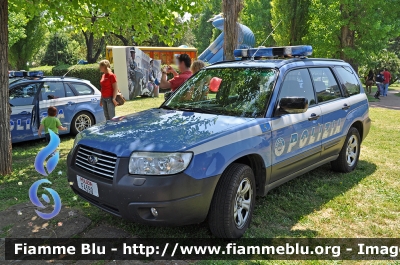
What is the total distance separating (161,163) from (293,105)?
170cm

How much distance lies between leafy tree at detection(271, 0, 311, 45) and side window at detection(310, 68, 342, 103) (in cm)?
1597

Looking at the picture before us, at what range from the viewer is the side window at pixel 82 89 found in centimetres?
883

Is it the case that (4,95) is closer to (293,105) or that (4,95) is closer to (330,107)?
(293,105)

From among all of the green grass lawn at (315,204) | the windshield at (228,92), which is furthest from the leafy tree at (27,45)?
the windshield at (228,92)

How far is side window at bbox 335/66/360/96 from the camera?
5.54m

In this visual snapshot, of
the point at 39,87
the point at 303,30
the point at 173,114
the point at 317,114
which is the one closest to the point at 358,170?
the point at 317,114

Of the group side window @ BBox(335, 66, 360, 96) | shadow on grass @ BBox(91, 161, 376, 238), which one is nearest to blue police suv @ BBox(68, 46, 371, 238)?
side window @ BBox(335, 66, 360, 96)

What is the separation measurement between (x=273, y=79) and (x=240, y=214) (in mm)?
1673

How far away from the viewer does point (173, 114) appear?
4.13m

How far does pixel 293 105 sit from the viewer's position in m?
3.85

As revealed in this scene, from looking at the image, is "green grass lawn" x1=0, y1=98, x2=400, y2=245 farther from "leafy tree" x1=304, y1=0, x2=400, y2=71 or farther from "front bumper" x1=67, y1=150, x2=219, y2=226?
"leafy tree" x1=304, y1=0, x2=400, y2=71

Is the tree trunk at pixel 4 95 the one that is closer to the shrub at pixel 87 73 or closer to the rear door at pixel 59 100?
the rear door at pixel 59 100

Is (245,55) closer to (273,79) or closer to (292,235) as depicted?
(273,79)

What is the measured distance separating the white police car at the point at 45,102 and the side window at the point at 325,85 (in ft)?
19.7
